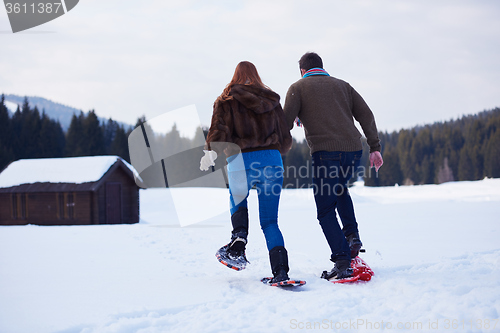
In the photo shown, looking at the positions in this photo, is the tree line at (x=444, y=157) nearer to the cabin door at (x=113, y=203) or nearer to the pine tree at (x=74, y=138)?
the pine tree at (x=74, y=138)

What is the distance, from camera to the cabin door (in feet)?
66.8

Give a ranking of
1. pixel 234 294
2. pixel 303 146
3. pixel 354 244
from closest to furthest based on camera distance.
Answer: pixel 234 294 < pixel 354 244 < pixel 303 146

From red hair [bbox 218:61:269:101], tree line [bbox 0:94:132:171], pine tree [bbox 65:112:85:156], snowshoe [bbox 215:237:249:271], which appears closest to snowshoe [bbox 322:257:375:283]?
snowshoe [bbox 215:237:249:271]

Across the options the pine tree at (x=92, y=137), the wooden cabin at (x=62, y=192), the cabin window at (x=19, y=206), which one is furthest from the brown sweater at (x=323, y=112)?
the pine tree at (x=92, y=137)

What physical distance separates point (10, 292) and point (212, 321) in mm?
1908

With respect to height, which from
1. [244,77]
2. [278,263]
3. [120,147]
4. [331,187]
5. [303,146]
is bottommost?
[278,263]

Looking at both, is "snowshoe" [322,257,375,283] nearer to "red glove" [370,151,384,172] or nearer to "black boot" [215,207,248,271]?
"black boot" [215,207,248,271]

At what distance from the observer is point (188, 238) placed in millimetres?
7066

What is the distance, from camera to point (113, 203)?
2075cm

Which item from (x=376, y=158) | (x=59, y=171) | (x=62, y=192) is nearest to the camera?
(x=376, y=158)

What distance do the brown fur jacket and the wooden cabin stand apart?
16925 mm

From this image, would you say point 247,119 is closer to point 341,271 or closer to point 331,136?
point 331,136

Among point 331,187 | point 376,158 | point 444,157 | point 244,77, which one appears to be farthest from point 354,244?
point 444,157

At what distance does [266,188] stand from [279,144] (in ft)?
1.35
